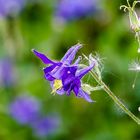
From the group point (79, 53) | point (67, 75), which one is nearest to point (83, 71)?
point (67, 75)

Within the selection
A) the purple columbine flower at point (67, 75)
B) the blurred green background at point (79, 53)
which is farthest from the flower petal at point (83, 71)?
the blurred green background at point (79, 53)

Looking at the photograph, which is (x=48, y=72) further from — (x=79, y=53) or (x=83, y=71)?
(x=79, y=53)

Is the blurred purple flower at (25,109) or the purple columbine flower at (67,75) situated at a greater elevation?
the blurred purple flower at (25,109)

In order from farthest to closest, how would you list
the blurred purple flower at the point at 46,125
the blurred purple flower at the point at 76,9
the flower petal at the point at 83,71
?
the blurred purple flower at the point at 76,9, the blurred purple flower at the point at 46,125, the flower petal at the point at 83,71

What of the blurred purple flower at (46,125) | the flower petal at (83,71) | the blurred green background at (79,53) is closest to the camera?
the flower petal at (83,71)

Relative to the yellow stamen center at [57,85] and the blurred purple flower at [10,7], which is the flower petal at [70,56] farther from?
the blurred purple flower at [10,7]

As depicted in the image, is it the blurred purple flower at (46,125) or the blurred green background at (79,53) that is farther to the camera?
the blurred purple flower at (46,125)

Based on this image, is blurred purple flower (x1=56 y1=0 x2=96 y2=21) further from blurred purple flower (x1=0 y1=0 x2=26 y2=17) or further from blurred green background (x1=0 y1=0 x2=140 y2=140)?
blurred purple flower (x1=0 y1=0 x2=26 y2=17)
